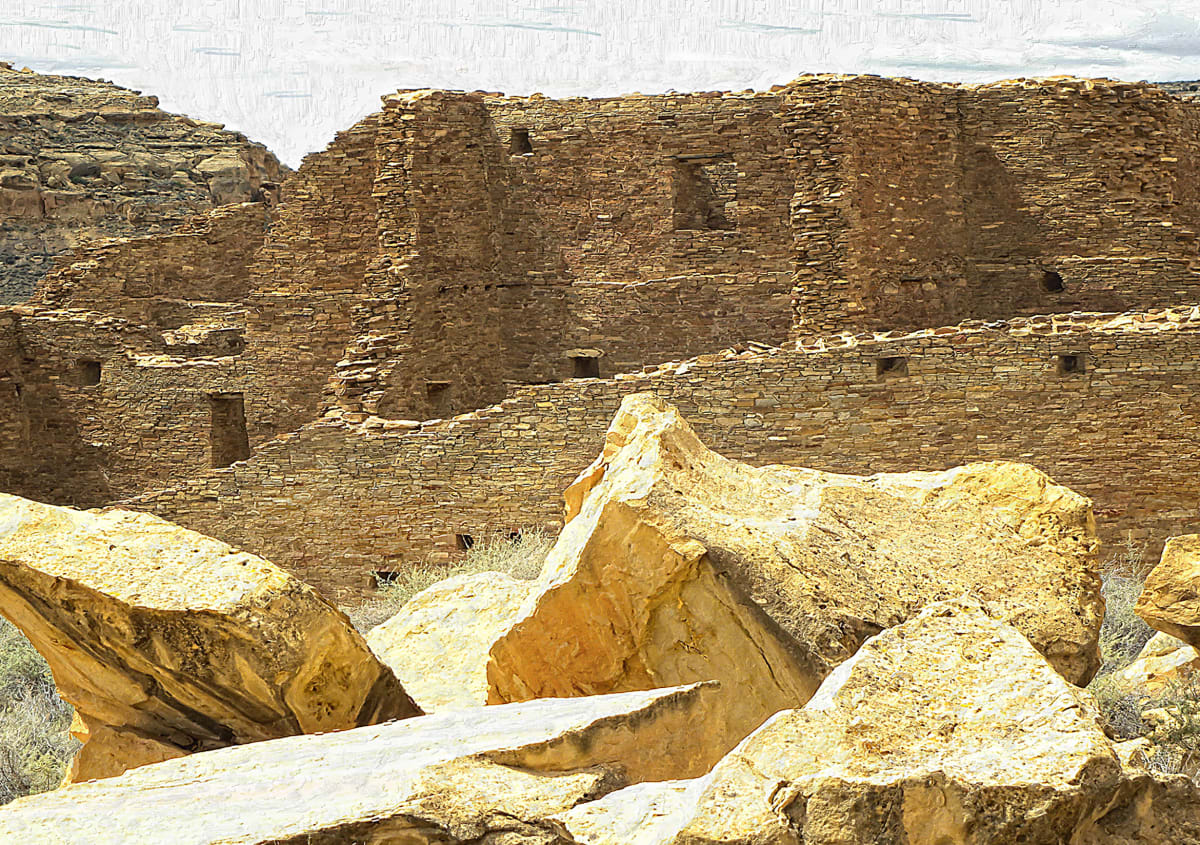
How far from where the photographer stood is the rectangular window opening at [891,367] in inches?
450

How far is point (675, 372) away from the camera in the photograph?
11.8 meters

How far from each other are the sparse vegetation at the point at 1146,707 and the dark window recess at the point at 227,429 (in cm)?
1116

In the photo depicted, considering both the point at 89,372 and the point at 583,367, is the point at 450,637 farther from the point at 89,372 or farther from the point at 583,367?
the point at 89,372

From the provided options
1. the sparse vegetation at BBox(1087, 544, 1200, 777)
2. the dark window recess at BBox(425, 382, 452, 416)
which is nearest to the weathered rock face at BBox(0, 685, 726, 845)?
the sparse vegetation at BBox(1087, 544, 1200, 777)

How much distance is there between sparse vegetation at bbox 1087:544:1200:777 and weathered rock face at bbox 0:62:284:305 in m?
26.4

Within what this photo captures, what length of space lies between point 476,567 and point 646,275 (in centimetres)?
447

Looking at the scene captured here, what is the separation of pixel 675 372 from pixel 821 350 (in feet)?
4.00

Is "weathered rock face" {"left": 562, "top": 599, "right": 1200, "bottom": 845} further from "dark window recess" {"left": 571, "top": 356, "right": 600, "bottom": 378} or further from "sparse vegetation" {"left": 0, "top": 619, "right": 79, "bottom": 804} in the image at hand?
"dark window recess" {"left": 571, "top": 356, "right": 600, "bottom": 378}

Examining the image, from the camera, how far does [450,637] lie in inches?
275

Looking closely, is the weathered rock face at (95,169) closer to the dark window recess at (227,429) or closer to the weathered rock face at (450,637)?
the dark window recess at (227,429)

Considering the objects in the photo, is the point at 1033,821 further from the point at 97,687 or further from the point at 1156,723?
the point at 97,687

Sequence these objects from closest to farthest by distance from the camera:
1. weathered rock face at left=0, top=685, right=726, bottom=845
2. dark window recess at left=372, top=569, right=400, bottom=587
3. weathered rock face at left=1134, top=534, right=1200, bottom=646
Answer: weathered rock face at left=0, top=685, right=726, bottom=845 → weathered rock face at left=1134, top=534, right=1200, bottom=646 → dark window recess at left=372, top=569, right=400, bottom=587

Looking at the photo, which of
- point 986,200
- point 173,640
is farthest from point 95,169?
point 173,640

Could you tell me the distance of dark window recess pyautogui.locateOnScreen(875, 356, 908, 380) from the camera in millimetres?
11430
